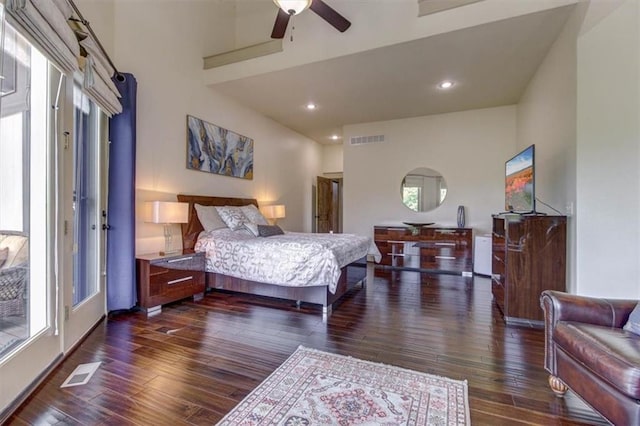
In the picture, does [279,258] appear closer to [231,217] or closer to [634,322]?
[231,217]

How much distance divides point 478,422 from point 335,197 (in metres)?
7.78

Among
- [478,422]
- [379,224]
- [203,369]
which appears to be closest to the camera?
[478,422]

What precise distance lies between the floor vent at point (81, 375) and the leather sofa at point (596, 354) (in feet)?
9.47

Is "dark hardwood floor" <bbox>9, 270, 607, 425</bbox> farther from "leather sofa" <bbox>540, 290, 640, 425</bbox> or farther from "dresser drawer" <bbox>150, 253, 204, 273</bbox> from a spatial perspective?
"dresser drawer" <bbox>150, 253, 204, 273</bbox>

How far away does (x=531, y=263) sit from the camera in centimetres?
299

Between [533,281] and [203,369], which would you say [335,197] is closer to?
[533,281]

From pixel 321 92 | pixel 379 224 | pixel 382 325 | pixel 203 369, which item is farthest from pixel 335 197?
pixel 203 369

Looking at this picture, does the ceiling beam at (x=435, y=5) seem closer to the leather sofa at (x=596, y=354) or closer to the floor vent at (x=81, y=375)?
the leather sofa at (x=596, y=354)

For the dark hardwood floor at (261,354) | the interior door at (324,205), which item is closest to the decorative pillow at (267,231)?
the dark hardwood floor at (261,354)

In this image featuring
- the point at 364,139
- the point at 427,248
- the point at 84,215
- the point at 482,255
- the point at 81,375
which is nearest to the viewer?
the point at 81,375

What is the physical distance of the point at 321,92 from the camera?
4730 millimetres

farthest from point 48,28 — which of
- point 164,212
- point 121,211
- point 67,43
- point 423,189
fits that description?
point 423,189

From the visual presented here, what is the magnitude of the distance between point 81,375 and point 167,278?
1369 mm

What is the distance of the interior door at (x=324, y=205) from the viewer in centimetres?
784
